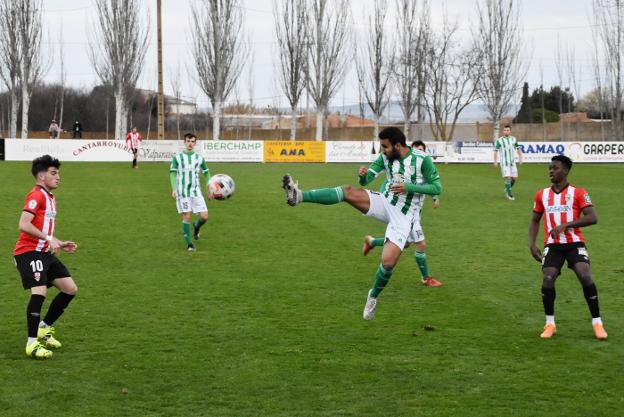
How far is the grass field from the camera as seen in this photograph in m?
6.67

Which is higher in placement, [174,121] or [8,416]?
[174,121]

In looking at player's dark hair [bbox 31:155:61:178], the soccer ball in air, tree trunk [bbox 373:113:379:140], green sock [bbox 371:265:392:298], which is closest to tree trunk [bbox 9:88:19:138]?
tree trunk [bbox 373:113:379:140]

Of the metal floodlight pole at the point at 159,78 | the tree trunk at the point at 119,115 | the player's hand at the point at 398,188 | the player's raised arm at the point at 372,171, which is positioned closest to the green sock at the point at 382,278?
the player's hand at the point at 398,188

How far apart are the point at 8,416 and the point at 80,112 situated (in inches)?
2882

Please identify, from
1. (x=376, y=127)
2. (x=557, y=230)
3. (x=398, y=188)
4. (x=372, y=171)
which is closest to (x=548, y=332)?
(x=557, y=230)

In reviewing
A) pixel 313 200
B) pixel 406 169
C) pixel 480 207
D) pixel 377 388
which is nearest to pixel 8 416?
pixel 377 388

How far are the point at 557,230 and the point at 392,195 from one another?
5.63 feet

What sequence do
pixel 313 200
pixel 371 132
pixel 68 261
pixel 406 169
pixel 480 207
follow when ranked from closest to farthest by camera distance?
pixel 313 200 < pixel 406 169 < pixel 68 261 < pixel 480 207 < pixel 371 132

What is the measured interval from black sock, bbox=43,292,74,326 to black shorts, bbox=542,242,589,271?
15.4ft

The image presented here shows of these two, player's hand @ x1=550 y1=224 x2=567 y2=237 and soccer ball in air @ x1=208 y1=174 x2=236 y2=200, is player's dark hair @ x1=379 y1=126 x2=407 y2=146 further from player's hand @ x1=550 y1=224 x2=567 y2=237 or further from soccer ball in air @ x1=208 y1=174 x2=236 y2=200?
soccer ball in air @ x1=208 y1=174 x2=236 y2=200

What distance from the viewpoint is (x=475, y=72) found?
202ft

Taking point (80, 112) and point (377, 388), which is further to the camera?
point (80, 112)

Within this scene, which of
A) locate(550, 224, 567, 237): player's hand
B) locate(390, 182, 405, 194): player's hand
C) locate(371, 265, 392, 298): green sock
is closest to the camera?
locate(550, 224, 567, 237): player's hand

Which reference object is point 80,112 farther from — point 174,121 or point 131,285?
point 131,285
